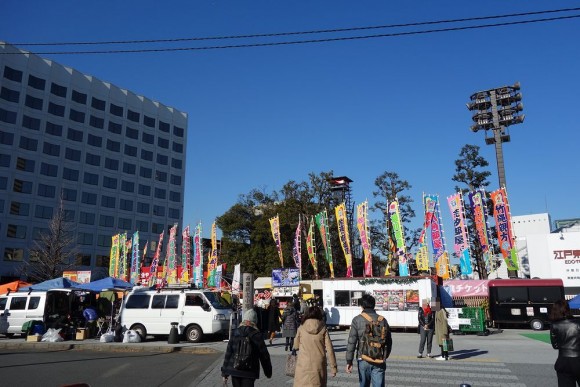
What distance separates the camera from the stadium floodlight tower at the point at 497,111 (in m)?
47.2

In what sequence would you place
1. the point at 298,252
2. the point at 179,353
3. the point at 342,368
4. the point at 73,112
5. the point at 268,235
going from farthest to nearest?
the point at 73,112 → the point at 268,235 → the point at 298,252 → the point at 179,353 → the point at 342,368

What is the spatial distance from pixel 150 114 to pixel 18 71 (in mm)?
22223

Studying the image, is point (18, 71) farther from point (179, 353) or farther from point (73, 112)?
point (179, 353)

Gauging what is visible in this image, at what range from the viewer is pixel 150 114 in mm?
80000

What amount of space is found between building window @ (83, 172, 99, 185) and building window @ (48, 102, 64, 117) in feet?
31.2

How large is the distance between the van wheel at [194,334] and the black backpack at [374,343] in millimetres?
12951

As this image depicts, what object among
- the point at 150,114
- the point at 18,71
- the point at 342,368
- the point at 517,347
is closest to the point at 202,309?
the point at 342,368

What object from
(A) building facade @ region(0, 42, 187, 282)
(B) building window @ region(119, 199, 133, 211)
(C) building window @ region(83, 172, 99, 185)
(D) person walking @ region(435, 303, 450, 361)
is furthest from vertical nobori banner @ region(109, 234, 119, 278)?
(D) person walking @ region(435, 303, 450, 361)

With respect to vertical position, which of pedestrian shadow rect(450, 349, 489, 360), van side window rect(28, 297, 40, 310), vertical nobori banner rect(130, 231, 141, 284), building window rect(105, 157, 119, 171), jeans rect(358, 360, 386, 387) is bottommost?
pedestrian shadow rect(450, 349, 489, 360)

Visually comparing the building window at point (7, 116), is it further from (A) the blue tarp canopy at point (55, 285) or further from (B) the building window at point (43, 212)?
(A) the blue tarp canopy at point (55, 285)

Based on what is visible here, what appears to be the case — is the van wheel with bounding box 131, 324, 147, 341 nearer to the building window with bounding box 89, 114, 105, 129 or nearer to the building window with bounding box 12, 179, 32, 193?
the building window with bounding box 12, 179, 32, 193

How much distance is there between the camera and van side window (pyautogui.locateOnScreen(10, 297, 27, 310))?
66.8ft

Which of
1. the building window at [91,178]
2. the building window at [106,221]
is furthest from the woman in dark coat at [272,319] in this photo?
the building window at [91,178]

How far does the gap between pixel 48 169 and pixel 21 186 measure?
4.53m
